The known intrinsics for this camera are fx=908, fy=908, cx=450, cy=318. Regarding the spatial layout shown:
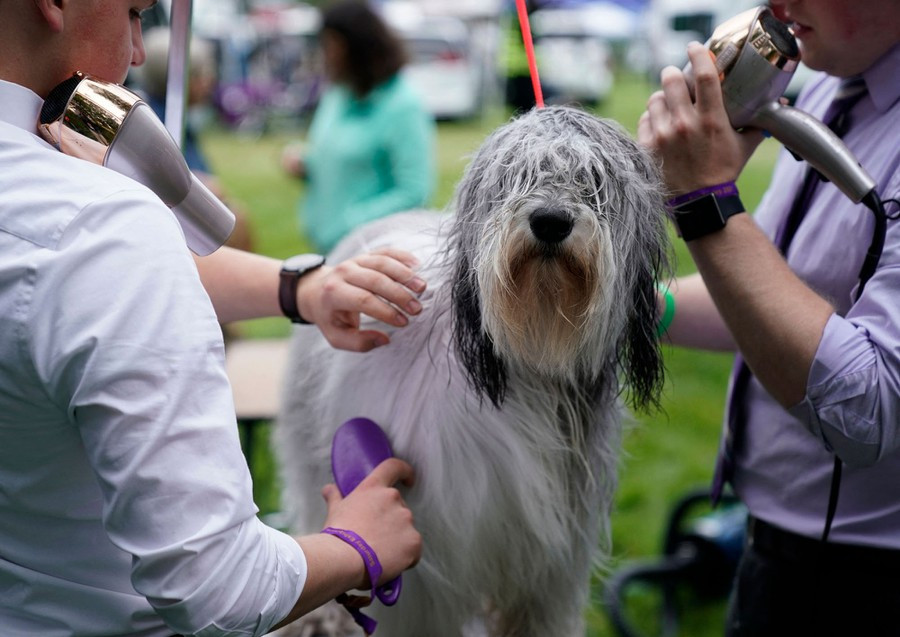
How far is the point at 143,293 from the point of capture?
3.40 feet

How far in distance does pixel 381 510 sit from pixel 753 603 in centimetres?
100

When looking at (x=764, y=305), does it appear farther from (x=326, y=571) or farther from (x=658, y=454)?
(x=658, y=454)

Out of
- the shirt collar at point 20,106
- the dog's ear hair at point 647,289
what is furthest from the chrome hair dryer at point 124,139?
the dog's ear hair at point 647,289

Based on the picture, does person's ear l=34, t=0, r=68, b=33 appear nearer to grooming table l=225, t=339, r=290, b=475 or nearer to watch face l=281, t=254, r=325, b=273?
watch face l=281, t=254, r=325, b=273

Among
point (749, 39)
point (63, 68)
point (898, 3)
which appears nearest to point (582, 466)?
point (749, 39)

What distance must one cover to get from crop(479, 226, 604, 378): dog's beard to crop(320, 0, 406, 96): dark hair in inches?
141

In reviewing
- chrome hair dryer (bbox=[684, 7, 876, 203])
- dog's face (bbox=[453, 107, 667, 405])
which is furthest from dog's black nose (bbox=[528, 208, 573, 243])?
chrome hair dryer (bbox=[684, 7, 876, 203])

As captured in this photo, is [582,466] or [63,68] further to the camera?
[582,466]

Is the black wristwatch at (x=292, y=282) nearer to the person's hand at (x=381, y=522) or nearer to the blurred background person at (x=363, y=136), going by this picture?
the person's hand at (x=381, y=522)

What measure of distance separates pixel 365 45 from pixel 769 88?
3.62 m

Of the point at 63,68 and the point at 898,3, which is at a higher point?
the point at 898,3

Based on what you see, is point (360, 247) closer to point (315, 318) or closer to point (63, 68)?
point (315, 318)

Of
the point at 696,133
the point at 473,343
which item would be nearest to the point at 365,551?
the point at 473,343

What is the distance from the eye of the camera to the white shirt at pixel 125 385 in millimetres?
1021
